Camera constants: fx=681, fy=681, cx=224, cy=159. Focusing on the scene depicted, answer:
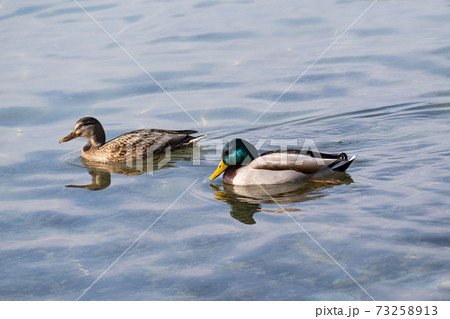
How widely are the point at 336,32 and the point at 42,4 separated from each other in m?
8.98

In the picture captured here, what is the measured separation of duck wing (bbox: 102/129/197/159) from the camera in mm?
9609

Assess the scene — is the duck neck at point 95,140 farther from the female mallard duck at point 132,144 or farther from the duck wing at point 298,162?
the duck wing at point 298,162

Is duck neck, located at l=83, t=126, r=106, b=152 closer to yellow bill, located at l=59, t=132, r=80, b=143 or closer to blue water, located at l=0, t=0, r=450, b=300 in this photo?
yellow bill, located at l=59, t=132, r=80, b=143

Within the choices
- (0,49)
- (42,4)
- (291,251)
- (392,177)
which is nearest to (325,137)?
(392,177)

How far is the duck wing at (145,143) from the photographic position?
961cm

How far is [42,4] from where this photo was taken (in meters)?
19.2

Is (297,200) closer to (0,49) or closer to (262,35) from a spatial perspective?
(262,35)

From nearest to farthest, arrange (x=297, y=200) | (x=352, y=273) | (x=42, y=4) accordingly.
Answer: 1. (x=352, y=273)
2. (x=297, y=200)
3. (x=42, y=4)

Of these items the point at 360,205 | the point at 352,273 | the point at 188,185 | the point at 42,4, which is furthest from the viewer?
the point at 42,4

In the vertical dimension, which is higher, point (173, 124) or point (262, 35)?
point (262, 35)

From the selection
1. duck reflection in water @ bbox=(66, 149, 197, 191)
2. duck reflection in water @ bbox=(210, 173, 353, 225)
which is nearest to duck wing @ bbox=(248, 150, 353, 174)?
duck reflection in water @ bbox=(210, 173, 353, 225)

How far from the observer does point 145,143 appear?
9.64 metres

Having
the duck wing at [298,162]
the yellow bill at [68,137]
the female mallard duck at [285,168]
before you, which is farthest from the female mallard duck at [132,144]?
the duck wing at [298,162]

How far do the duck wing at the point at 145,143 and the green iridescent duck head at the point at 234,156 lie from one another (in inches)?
53.0
